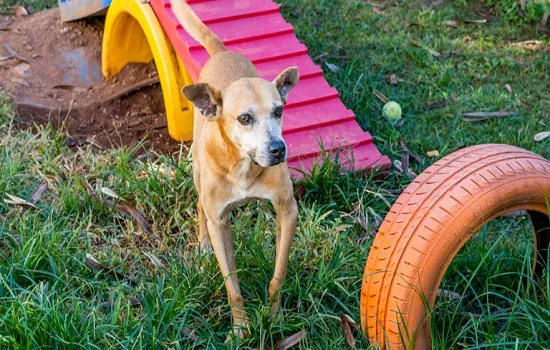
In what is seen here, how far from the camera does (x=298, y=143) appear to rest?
5.43m

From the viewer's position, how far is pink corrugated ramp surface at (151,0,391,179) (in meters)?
5.43

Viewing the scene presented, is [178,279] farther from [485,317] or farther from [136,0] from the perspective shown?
[136,0]

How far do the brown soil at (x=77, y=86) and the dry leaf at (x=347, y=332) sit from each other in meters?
2.52

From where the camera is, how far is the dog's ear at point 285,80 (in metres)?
4.14

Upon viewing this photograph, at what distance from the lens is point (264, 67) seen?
580cm

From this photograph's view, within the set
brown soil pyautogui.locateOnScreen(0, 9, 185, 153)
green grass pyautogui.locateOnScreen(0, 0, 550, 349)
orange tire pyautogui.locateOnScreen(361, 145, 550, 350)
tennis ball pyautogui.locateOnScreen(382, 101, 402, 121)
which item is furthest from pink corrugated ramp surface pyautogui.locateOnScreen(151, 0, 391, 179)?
orange tire pyautogui.locateOnScreen(361, 145, 550, 350)

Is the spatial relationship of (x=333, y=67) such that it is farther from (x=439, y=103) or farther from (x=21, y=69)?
(x=21, y=69)

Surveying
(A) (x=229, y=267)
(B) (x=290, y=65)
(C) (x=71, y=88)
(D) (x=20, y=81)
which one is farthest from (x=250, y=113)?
(D) (x=20, y=81)

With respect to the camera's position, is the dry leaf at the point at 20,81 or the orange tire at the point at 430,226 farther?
the dry leaf at the point at 20,81

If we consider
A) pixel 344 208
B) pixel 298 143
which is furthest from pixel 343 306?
pixel 298 143

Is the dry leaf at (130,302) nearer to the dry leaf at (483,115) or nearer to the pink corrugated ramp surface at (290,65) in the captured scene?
the pink corrugated ramp surface at (290,65)

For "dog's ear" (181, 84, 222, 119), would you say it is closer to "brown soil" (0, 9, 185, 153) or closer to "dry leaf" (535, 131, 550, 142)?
"brown soil" (0, 9, 185, 153)

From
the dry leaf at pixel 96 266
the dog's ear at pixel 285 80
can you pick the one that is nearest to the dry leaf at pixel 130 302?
the dry leaf at pixel 96 266

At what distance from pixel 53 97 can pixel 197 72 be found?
1.96 m
